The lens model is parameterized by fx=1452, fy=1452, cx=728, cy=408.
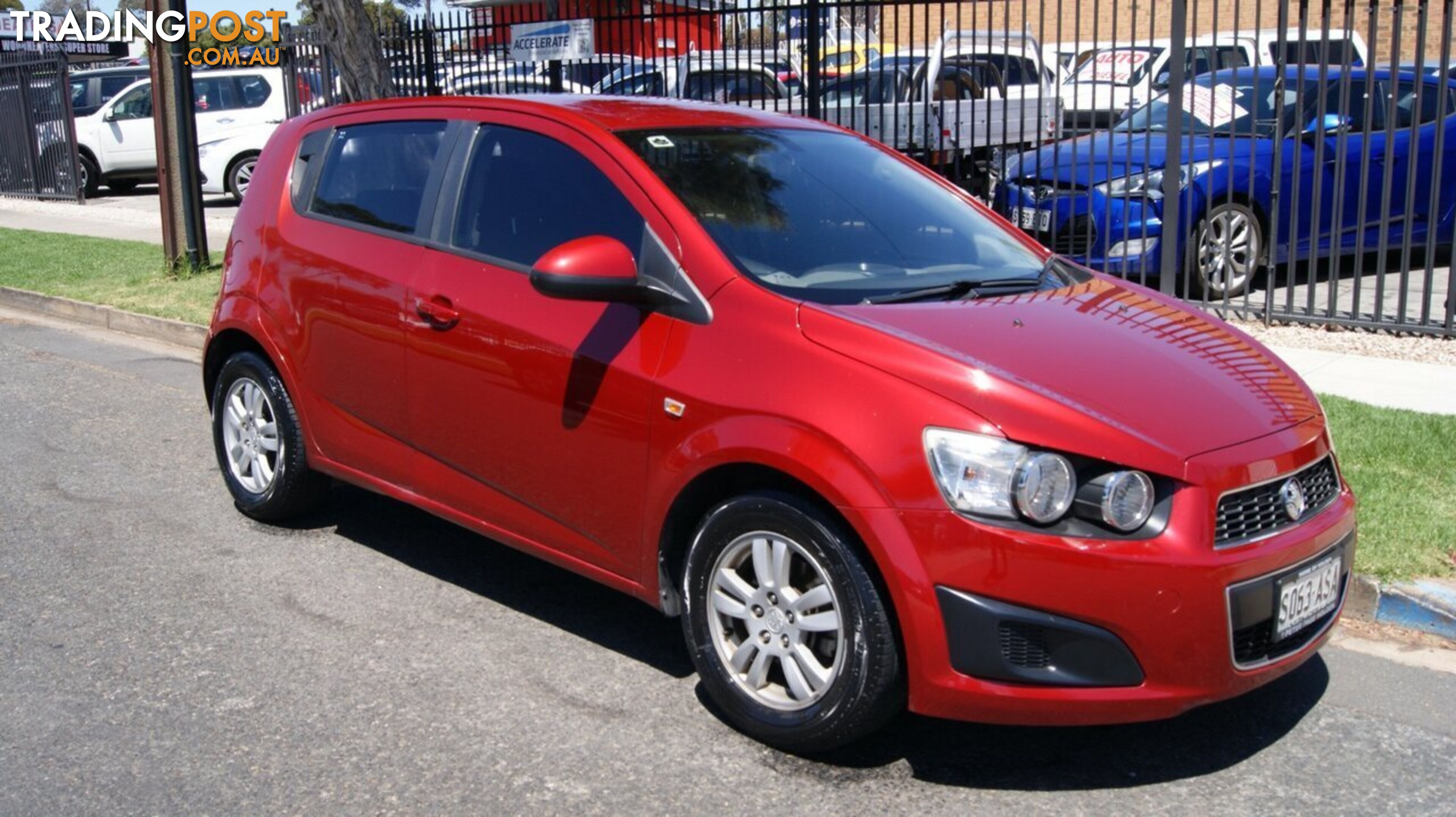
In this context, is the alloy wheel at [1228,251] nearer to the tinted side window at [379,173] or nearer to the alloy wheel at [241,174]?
the tinted side window at [379,173]

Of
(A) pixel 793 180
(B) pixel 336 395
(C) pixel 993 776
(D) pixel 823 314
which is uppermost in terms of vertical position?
(A) pixel 793 180

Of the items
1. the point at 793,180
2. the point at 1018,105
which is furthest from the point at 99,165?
the point at 793,180

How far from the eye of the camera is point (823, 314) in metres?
3.98

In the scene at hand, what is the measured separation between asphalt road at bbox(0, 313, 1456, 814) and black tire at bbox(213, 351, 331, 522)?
174 millimetres

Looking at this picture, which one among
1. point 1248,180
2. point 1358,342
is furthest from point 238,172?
point 1358,342

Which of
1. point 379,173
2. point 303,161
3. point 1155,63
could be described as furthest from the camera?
point 1155,63

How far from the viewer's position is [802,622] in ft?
12.7

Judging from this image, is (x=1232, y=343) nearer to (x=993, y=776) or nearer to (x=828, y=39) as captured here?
(x=993, y=776)

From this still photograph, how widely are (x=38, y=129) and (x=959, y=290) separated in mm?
21054

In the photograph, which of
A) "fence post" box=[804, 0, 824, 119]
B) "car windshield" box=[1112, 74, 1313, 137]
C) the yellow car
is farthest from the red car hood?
"fence post" box=[804, 0, 824, 119]

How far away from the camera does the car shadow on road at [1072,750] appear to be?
389 cm

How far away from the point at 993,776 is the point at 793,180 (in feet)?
6.67

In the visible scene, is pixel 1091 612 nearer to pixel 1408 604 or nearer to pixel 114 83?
pixel 1408 604

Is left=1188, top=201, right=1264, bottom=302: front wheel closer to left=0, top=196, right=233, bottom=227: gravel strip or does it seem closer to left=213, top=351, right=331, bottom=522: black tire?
left=213, top=351, right=331, bottom=522: black tire
